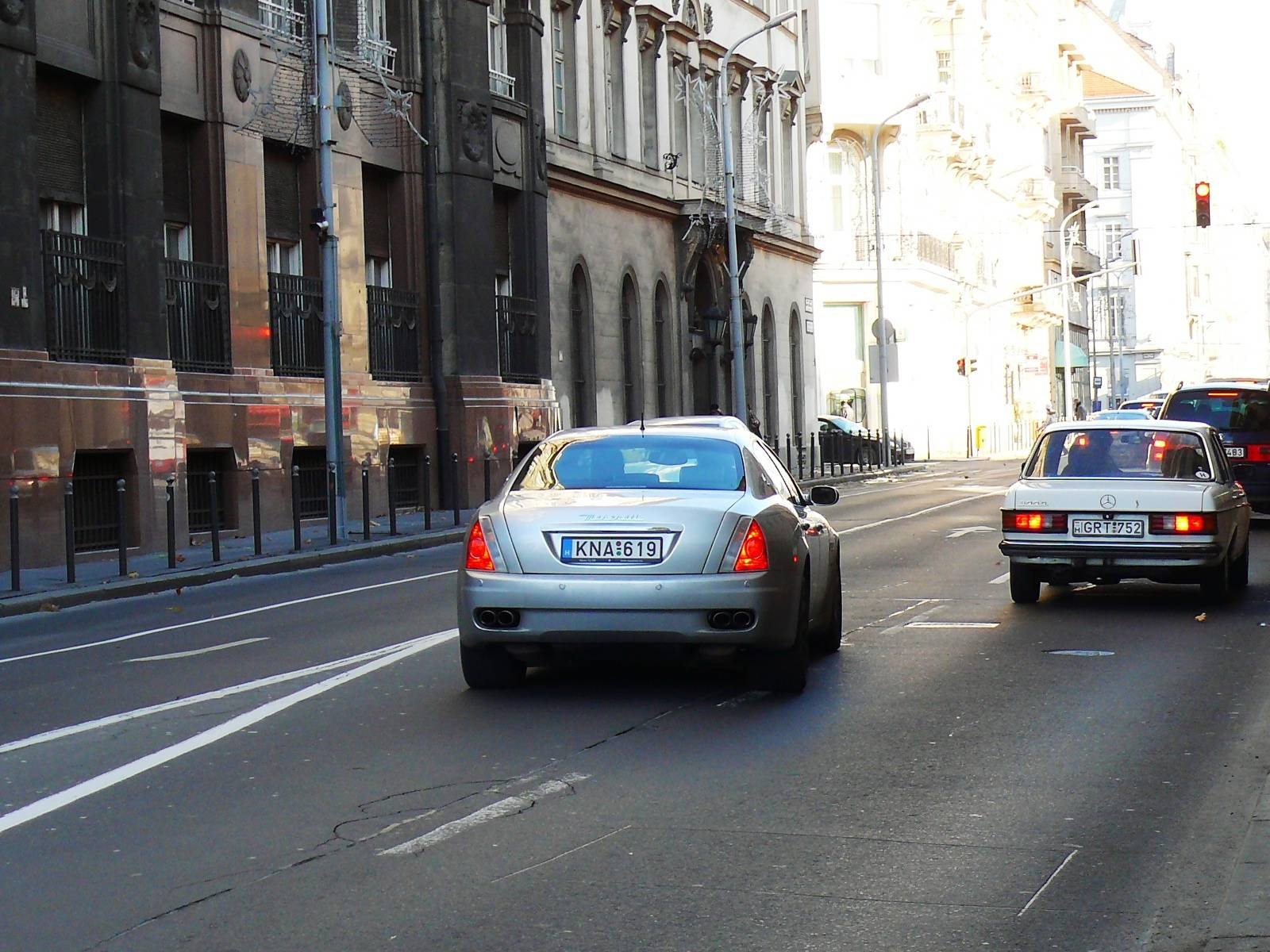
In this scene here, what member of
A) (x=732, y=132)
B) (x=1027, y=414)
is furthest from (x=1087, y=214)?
(x=732, y=132)

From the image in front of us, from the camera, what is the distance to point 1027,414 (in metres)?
90.6

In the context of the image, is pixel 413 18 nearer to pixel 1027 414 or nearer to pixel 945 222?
pixel 945 222

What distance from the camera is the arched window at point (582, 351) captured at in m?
42.5

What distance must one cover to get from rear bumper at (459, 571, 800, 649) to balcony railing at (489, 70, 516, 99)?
27224 mm

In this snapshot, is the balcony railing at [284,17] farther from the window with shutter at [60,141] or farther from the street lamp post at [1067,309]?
the street lamp post at [1067,309]

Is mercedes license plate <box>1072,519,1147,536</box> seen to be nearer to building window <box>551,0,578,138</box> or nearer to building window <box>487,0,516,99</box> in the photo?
building window <box>487,0,516,99</box>

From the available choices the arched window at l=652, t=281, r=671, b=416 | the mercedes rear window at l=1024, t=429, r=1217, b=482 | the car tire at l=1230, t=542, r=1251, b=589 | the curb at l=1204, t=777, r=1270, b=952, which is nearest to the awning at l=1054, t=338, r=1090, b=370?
the arched window at l=652, t=281, r=671, b=416

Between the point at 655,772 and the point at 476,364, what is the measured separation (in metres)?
26.7

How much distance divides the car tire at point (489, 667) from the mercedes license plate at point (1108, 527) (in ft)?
18.8

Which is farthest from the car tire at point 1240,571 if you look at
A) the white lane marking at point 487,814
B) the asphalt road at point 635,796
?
the white lane marking at point 487,814

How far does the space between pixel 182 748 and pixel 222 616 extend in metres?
7.55

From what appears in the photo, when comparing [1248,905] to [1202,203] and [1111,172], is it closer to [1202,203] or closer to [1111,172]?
[1202,203]

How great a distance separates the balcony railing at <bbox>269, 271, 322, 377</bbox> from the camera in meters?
29.4

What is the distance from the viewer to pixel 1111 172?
12888cm
